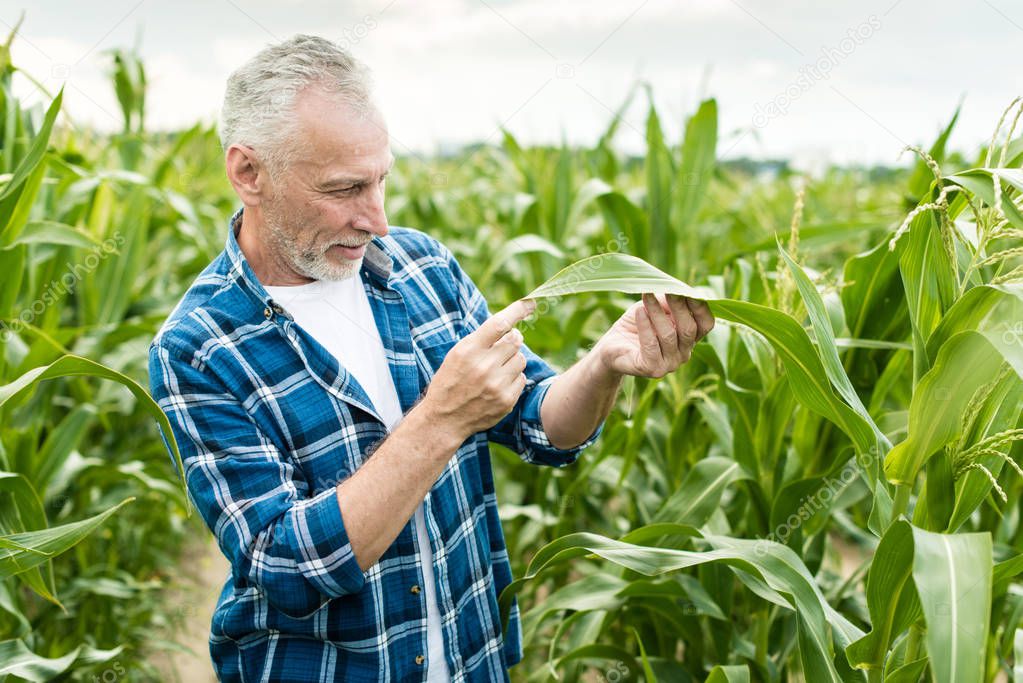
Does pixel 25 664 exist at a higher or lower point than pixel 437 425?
lower

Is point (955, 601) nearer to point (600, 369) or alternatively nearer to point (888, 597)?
point (888, 597)

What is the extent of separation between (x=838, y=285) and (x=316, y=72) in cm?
91

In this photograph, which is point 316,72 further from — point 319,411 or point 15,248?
point 15,248

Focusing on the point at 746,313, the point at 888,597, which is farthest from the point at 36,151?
the point at 888,597

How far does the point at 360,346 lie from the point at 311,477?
0.22 meters

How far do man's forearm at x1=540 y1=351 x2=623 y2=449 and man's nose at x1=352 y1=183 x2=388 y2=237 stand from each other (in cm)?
37

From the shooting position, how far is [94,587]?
2.19m

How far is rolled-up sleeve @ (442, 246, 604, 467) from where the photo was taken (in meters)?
1.51

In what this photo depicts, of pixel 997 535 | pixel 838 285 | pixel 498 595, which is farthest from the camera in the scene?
pixel 997 535

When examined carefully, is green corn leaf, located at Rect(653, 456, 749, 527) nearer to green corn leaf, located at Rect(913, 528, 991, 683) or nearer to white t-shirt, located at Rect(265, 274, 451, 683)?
Answer: white t-shirt, located at Rect(265, 274, 451, 683)

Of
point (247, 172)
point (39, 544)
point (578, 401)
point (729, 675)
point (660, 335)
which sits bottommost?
point (729, 675)

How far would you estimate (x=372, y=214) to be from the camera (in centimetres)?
137

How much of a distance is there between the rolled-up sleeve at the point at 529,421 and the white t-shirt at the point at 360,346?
0.20 m

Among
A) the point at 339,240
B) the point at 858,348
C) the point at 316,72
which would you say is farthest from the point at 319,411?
the point at 858,348
